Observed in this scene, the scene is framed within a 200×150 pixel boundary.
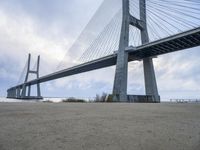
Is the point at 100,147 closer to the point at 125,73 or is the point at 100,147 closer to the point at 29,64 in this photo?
the point at 125,73

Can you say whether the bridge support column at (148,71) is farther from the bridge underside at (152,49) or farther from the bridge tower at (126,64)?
the bridge underside at (152,49)

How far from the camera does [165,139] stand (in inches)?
110

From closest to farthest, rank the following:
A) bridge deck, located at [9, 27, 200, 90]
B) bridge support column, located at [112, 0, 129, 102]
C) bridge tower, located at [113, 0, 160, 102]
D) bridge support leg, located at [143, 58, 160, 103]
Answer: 1. bridge deck, located at [9, 27, 200, 90]
2. bridge support column, located at [112, 0, 129, 102]
3. bridge tower, located at [113, 0, 160, 102]
4. bridge support leg, located at [143, 58, 160, 103]

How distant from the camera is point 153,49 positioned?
20.5m

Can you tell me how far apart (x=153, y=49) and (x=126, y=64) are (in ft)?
10.7

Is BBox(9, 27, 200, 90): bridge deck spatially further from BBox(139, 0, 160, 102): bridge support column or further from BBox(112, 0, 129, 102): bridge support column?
BBox(139, 0, 160, 102): bridge support column

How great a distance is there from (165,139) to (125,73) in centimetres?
1832

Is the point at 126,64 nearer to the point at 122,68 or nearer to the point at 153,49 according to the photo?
the point at 122,68

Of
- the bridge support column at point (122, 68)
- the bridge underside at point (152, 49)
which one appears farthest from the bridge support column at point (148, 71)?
the bridge support column at point (122, 68)

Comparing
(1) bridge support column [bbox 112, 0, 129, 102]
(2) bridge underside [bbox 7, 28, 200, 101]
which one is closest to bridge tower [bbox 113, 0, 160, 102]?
(1) bridge support column [bbox 112, 0, 129, 102]

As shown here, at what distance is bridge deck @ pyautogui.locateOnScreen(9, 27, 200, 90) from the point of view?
17.5m

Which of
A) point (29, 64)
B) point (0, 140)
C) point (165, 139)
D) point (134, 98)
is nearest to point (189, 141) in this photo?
point (165, 139)

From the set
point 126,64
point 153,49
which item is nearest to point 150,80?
point 126,64

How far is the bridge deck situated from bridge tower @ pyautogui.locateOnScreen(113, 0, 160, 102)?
1.07 metres
